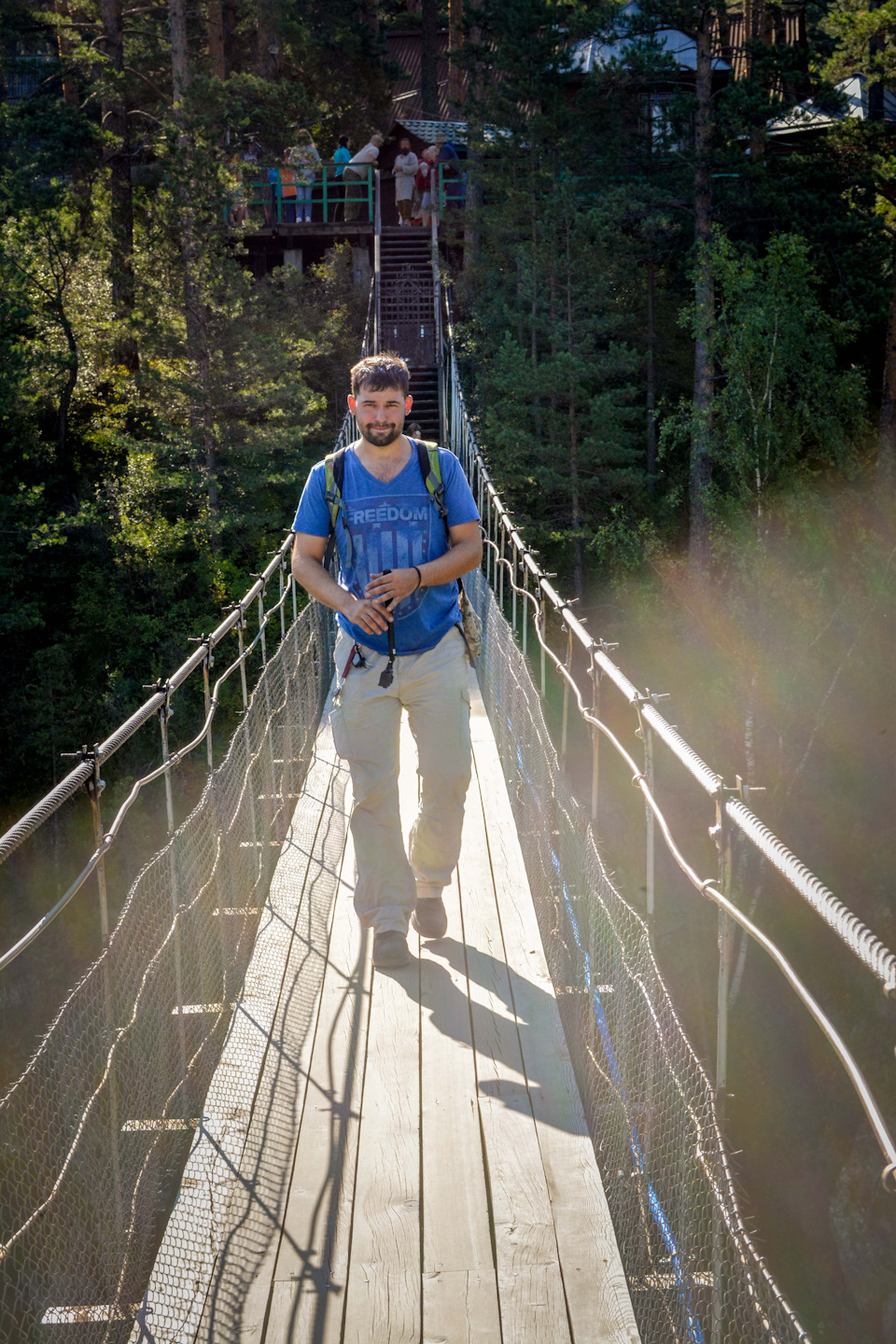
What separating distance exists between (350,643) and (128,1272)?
117 cm

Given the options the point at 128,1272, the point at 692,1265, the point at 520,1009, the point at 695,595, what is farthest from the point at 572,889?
the point at 695,595

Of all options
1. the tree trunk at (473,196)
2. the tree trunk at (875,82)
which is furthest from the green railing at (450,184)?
the tree trunk at (875,82)

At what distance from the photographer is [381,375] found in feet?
7.00

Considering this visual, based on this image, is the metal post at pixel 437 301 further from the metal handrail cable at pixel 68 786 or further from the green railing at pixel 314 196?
the metal handrail cable at pixel 68 786

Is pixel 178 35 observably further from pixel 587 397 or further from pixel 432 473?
pixel 432 473

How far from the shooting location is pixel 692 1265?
1.54 meters

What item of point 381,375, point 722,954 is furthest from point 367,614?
point 722,954

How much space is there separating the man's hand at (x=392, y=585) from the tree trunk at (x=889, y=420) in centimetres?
1012

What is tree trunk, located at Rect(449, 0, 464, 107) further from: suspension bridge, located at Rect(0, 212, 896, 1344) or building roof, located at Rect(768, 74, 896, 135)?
suspension bridge, located at Rect(0, 212, 896, 1344)

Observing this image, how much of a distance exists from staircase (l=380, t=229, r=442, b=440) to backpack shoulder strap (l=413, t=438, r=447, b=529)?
10.1 m

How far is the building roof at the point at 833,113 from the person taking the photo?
36.4 ft

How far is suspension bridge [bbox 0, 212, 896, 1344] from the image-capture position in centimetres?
143

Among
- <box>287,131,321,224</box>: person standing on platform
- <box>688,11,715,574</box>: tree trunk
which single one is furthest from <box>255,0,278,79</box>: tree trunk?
<box>688,11,715,574</box>: tree trunk

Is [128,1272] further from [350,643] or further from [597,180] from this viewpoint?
[597,180]
